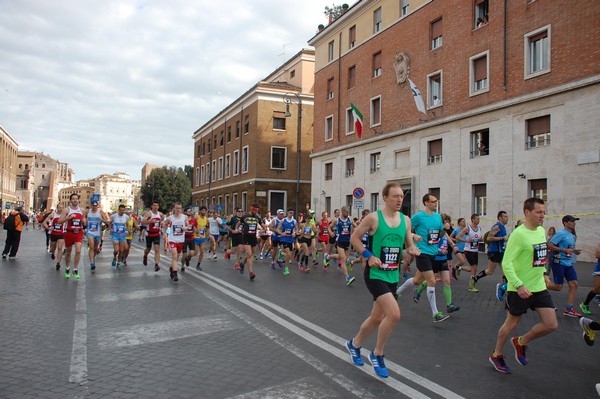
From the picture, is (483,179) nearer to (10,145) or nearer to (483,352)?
(483,352)

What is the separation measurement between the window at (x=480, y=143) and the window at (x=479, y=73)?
1849 mm

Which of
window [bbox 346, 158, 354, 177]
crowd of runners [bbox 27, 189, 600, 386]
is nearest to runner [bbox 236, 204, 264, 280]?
crowd of runners [bbox 27, 189, 600, 386]

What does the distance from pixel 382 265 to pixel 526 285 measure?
1486 millimetres

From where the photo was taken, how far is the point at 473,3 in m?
23.5

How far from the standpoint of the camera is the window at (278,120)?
151ft

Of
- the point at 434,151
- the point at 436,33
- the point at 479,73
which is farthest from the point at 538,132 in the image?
the point at 436,33

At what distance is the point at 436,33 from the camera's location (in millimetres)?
26141

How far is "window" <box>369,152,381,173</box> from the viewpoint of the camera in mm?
30466

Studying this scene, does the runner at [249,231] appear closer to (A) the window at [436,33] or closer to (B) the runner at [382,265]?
(B) the runner at [382,265]

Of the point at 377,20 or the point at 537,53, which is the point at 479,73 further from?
the point at 377,20

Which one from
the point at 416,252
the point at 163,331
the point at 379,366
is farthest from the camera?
the point at 163,331

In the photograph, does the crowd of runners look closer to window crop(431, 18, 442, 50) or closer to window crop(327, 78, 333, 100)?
window crop(431, 18, 442, 50)

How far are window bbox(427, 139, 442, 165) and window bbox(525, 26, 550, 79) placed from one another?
19.4 feet

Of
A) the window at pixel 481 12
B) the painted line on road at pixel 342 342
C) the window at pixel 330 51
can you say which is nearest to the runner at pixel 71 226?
the painted line on road at pixel 342 342
